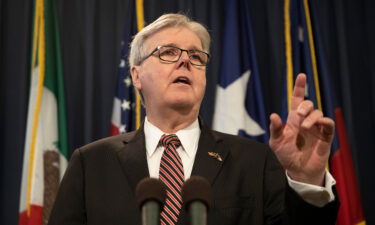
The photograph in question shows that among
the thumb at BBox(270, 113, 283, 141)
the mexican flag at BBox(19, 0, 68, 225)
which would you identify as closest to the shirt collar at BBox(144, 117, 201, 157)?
the thumb at BBox(270, 113, 283, 141)

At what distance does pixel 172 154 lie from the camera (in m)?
1.75

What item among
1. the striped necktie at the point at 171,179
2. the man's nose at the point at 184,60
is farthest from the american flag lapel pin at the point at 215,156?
the man's nose at the point at 184,60

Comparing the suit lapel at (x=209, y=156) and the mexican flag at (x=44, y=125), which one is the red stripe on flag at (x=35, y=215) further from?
the suit lapel at (x=209, y=156)

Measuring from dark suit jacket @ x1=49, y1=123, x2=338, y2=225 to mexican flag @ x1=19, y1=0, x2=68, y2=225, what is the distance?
126 centimetres

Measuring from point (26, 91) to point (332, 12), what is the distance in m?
2.60

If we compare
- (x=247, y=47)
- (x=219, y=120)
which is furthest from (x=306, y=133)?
(x=247, y=47)

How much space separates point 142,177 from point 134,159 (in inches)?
3.9

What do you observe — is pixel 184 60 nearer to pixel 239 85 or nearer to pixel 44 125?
pixel 239 85

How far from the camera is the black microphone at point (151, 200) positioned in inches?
36.2

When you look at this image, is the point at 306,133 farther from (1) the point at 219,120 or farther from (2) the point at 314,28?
(2) the point at 314,28

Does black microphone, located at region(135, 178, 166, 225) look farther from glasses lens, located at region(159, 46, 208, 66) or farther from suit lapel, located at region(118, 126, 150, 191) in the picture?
glasses lens, located at region(159, 46, 208, 66)

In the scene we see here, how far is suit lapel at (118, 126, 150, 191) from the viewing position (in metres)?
1.71

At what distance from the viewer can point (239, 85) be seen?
3.23 m

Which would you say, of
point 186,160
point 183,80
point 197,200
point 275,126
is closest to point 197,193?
point 197,200
